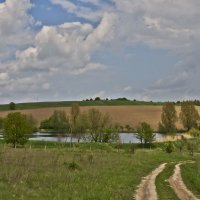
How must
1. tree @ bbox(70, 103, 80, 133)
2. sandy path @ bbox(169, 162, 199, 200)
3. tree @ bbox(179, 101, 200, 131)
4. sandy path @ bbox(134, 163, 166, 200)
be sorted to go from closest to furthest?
sandy path @ bbox(134, 163, 166, 200)
sandy path @ bbox(169, 162, 199, 200)
tree @ bbox(70, 103, 80, 133)
tree @ bbox(179, 101, 200, 131)

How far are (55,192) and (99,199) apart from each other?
221 cm

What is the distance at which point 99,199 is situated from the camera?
20.2 meters

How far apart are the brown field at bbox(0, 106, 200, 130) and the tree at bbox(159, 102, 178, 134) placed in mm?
2603

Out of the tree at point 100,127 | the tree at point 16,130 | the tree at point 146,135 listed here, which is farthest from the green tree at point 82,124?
the tree at point 16,130

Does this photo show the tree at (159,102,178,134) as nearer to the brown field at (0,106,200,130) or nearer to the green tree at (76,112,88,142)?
the brown field at (0,106,200,130)

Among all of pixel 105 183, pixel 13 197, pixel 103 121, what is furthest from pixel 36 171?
pixel 103 121

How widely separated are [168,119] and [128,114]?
15.5 m

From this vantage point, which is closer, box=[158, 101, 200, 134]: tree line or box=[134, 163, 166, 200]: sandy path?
box=[134, 163, 166, 200]: sandy path

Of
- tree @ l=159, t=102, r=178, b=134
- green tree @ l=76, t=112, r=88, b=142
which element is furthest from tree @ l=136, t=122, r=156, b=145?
tree @ l=159, t=102, r=178, b=134

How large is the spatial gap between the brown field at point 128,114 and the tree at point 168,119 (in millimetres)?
2603

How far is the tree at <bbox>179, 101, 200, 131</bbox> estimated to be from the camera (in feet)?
555

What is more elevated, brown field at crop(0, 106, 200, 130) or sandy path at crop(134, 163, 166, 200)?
brown field at crop(0, 106, 200, 130)

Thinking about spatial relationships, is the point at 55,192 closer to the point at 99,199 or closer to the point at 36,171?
the point at 99,199

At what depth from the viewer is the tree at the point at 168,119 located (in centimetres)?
16438
